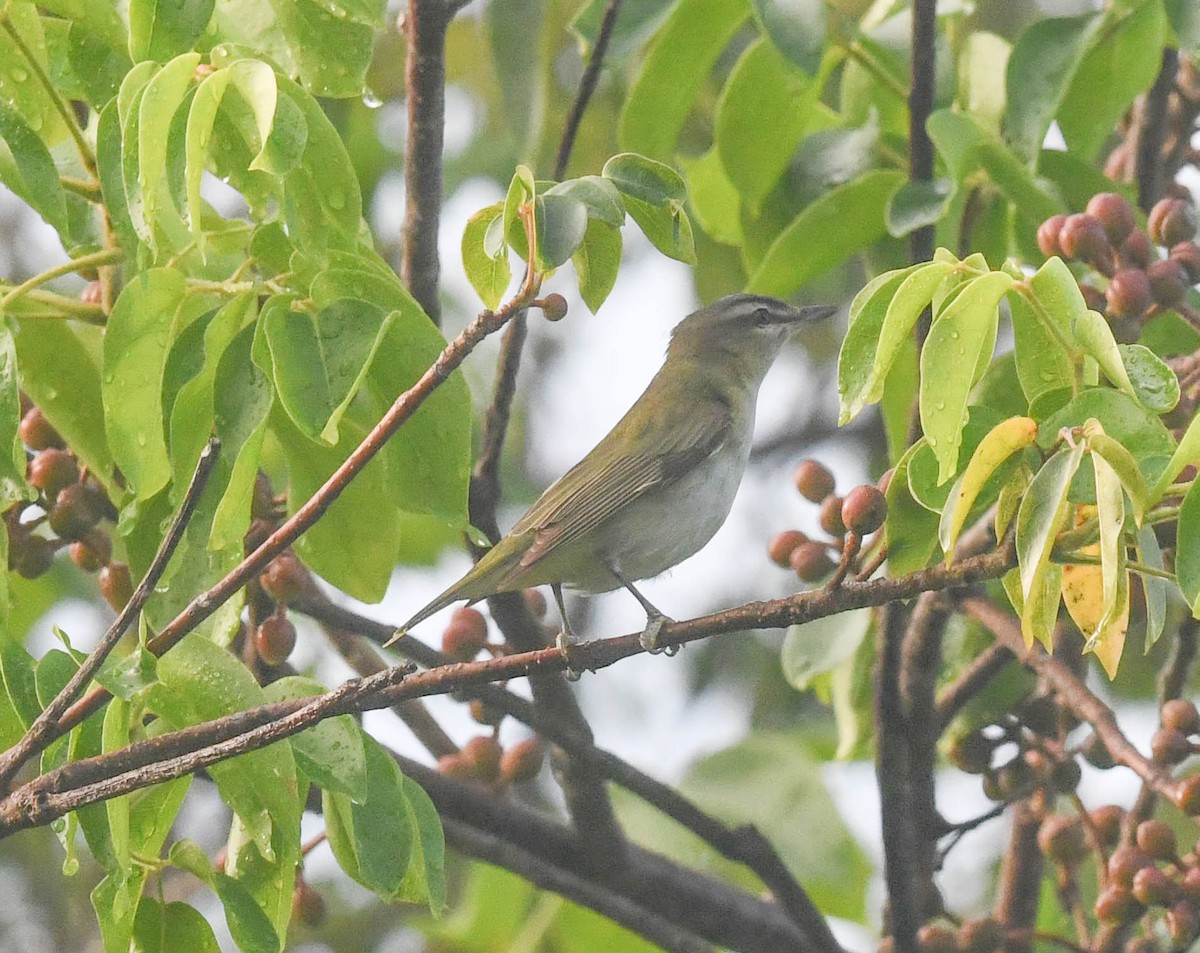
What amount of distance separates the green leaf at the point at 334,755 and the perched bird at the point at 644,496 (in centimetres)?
96

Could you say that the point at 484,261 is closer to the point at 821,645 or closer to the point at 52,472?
the point at 52,472

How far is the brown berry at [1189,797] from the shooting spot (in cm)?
278

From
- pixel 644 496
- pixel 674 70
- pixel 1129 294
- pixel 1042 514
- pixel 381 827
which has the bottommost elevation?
pixel 381 827

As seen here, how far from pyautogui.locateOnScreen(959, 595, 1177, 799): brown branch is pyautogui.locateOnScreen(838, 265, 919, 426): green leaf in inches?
48.4

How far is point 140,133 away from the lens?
199 cm

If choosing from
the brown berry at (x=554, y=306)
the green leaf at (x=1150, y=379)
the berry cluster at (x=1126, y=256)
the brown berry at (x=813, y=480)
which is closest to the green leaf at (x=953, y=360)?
the green leaf at (x=1150, y=379)

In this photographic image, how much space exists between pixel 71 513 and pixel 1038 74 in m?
2.15

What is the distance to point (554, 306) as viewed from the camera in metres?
2.06

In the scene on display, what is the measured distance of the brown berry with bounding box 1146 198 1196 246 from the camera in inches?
124

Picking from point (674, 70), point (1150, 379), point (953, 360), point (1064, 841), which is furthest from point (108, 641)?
point (1064, 841)

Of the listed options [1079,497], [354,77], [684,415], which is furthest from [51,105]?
[684,415]

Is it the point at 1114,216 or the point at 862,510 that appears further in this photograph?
the point at 1114,216

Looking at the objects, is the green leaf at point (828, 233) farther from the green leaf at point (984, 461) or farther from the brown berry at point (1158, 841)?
the green leaf at point (984, 461)

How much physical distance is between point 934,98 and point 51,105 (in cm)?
183
